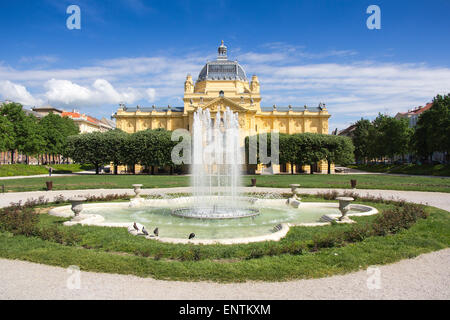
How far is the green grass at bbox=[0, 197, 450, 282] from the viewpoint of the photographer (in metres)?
7.91

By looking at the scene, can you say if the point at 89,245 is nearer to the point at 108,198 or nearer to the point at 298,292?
the point at 298,292

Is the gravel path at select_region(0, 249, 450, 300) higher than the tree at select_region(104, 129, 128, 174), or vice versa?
the tree at select_region(104, 129, 128, 174)

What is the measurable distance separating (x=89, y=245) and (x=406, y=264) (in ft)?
28.8

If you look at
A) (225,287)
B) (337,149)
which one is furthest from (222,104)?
(225,287)

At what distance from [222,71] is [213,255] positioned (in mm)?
78710

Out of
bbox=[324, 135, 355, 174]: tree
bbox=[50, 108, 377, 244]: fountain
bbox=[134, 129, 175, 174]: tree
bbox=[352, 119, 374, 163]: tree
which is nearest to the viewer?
bbox=[50, 108, 377, 244]: fountain

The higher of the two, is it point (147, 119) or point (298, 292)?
point (147, 119)

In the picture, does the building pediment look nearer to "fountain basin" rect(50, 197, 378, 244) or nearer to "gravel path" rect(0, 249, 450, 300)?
"fountain basin" rect(50, 197, 378, 244)

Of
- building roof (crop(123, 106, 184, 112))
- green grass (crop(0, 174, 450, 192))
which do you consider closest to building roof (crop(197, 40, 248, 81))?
building roof (crop(123, 106, 184, 112))

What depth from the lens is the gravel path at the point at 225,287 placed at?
6.73 m

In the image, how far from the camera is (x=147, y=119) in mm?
82250

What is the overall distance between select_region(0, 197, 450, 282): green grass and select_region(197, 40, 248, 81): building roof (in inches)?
2938

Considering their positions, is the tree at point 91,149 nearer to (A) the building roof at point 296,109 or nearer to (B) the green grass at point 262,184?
(B) the green grass at point 262,184
